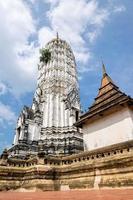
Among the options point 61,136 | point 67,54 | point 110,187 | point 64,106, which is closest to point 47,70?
point 67,54

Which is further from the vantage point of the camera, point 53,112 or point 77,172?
point 53,112

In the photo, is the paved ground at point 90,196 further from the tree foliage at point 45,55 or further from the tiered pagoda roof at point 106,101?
the tree foliage at point 45,55

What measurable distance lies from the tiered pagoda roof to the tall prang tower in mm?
14176

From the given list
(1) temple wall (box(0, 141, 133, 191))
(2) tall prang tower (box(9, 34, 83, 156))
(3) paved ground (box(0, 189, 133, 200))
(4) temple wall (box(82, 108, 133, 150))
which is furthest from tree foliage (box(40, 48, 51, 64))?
(3) paved ground (box(0, 189, 133, 200))

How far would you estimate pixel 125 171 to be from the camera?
8.23 metres

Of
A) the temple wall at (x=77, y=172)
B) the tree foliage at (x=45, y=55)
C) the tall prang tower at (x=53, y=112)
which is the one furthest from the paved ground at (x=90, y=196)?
the tree foliage at (x=45, y=55)

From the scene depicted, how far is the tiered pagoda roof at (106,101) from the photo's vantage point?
44.5ft

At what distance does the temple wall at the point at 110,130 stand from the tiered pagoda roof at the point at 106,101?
0.41 m

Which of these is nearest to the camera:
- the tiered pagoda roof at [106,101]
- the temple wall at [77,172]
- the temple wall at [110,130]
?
the temple wall at [77,172]

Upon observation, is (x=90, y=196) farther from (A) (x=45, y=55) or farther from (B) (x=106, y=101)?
(A) (x=45, y=55)

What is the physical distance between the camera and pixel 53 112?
126ft

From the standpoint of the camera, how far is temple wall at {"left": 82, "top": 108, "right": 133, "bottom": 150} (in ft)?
42.9

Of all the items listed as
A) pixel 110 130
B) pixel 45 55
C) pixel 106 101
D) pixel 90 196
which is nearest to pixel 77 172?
pixel 90 196

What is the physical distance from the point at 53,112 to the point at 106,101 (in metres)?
23.6
